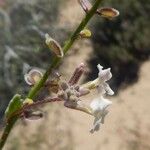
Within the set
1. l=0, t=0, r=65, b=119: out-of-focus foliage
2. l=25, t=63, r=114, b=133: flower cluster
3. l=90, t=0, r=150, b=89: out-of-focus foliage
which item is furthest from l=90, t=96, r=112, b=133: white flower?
l=90, t=0, r=150, b=89: out-of-focus foliage

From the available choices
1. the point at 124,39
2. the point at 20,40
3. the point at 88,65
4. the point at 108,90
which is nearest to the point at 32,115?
the point at 108,90

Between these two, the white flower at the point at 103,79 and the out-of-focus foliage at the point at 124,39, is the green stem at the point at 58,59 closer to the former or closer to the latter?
the white flower at the point at 103,79

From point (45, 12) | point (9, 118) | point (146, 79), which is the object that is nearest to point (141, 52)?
point (146, 79)

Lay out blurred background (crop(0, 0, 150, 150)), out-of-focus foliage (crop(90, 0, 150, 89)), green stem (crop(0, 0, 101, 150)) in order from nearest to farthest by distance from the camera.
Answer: green stem (crop(0, 0, 101, 150)) < blurred background (crop(0, 0, 150, 150)) < out-of-focus foliage (crop(90, 0, 150, 89))

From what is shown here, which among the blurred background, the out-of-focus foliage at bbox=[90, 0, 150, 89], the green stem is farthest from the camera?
the out-of-focus foliage at bbox=[90, 0, 150, 89]

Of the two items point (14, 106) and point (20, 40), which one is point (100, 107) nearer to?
point (14, 106)

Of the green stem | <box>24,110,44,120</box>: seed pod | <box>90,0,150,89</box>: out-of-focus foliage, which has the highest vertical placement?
the green stem

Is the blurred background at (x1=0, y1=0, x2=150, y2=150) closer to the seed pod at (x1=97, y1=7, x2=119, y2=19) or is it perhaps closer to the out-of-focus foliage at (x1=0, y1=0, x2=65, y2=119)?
the out-of-focus foliage at (x1=0, y1=0, x2=65, y2=119)

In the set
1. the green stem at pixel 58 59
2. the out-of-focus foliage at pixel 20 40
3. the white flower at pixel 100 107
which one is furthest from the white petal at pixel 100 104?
the out-of-focus foliage at pixel 20 40
